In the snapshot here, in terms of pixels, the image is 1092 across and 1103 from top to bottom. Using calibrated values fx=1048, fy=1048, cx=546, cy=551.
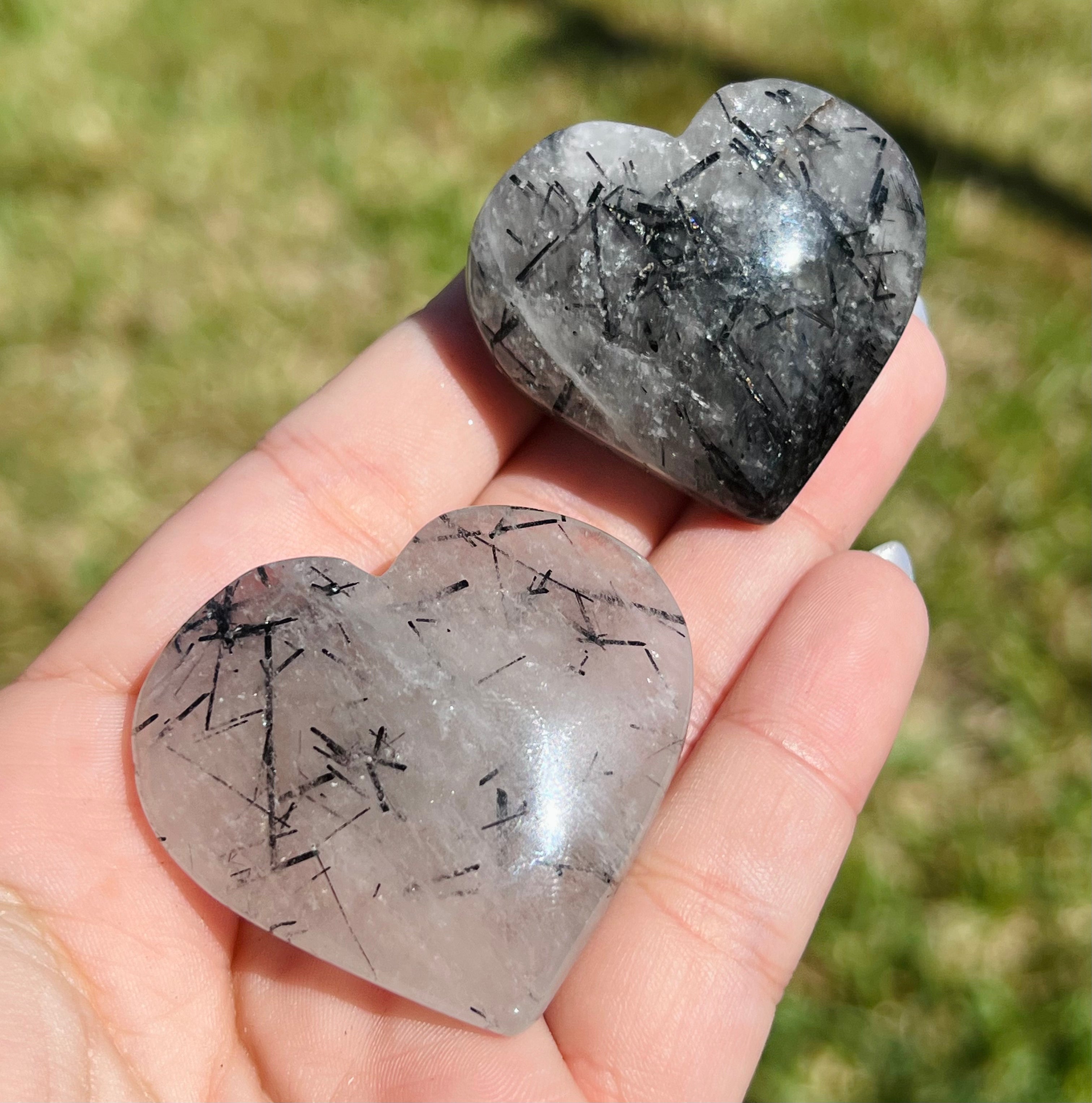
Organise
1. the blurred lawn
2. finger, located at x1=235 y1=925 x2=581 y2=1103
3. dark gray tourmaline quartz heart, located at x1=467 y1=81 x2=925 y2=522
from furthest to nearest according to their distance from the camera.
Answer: the blurred lawn < dark gray tourmaline quartz heart, located at x1=467 y1=81 x2=925 y2=522 < finger, located at x1=235 y1=925 x2=581 y2=1103

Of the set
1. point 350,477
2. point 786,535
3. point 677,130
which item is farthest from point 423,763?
point 677,130

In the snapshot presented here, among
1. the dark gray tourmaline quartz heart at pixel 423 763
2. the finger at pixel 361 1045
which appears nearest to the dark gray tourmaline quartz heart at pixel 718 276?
the dark gray tourmaline quartz heart at pixel 423 763

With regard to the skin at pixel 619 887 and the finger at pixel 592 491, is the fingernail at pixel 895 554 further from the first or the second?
the finger at pixel 592 491

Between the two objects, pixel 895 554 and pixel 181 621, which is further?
pixel 895 554

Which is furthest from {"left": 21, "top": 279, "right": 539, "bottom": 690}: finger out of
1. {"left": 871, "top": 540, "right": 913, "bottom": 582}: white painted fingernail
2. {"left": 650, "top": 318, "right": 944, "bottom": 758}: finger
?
{"left": 871, "top": 540, "right": 913, "bottom": 582}: white painted fingernail

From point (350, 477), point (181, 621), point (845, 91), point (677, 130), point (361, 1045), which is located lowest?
point (361, 1045)

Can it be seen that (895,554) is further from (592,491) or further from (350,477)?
(350,477)

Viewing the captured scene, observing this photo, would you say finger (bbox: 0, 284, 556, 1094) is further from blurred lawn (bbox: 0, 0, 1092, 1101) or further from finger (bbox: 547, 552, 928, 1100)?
blurred lawn (bbox: 0, 0, 1092, 1101)

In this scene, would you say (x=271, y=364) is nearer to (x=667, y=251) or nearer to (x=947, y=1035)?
(x=667, y=251)
